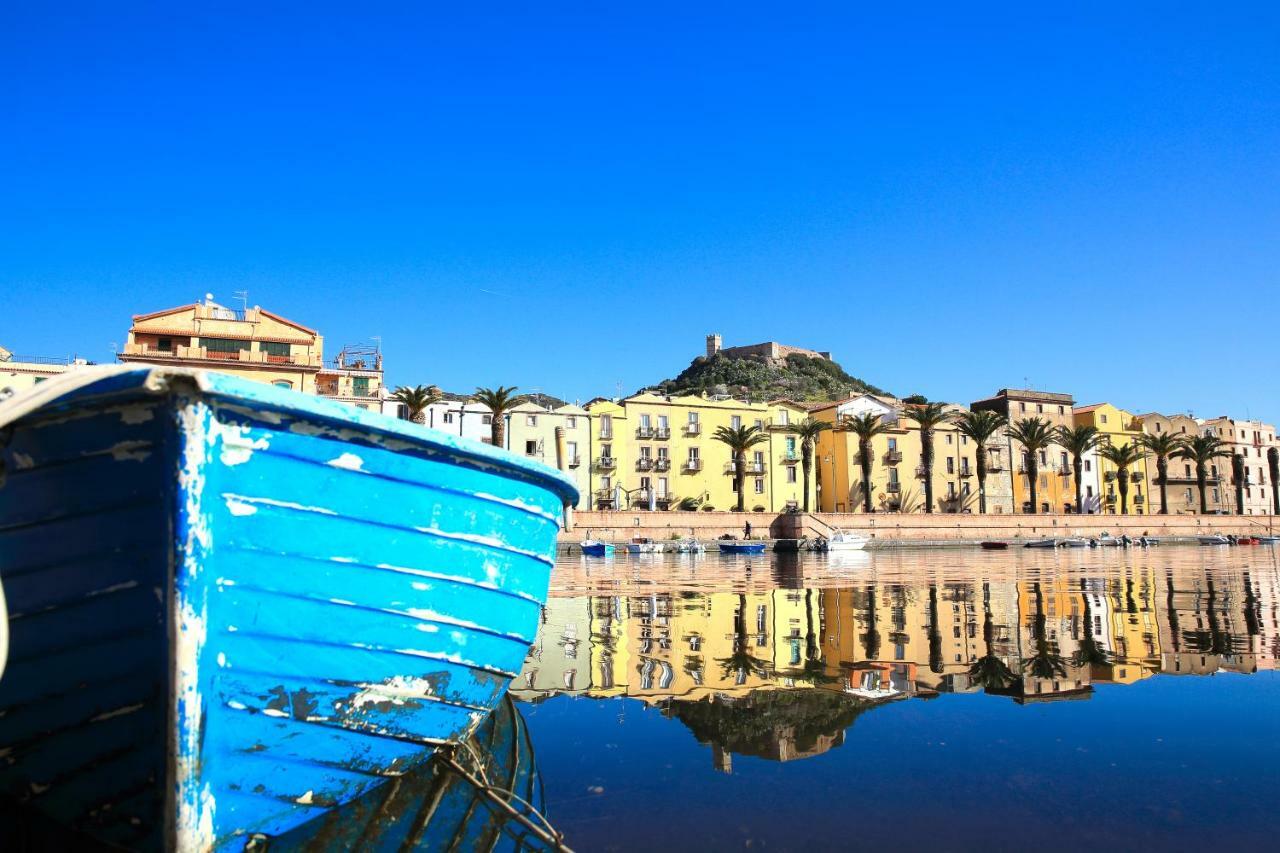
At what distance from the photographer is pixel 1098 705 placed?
20.2 feet

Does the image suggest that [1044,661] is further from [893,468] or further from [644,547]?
[893,468]

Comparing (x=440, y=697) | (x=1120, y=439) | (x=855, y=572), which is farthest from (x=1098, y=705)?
(x=1120, y=439)

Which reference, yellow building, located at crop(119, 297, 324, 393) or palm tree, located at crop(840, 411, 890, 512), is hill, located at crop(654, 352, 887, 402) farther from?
yellow building, located at crop(119, 297, 324, 393)

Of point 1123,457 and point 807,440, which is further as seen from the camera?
point 1123,457

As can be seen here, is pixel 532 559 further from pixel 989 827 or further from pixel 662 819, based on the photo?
pixel 989 827

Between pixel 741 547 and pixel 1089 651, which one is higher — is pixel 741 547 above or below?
above

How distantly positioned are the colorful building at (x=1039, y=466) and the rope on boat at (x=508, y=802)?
67.2 m

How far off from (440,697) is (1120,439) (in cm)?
7909

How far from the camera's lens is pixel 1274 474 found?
82125 mm

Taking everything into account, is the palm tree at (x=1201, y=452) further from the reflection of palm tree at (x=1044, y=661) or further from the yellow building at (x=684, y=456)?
the reflection of palm tree at (x=1044, y=661)

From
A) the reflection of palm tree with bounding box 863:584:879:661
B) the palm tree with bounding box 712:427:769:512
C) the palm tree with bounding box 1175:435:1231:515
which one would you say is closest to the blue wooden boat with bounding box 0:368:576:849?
the reflection of palm tree with bounding box 863:584:879:661

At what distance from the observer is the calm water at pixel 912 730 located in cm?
391

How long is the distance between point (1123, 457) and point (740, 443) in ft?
101

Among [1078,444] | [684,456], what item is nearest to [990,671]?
[684,456]
